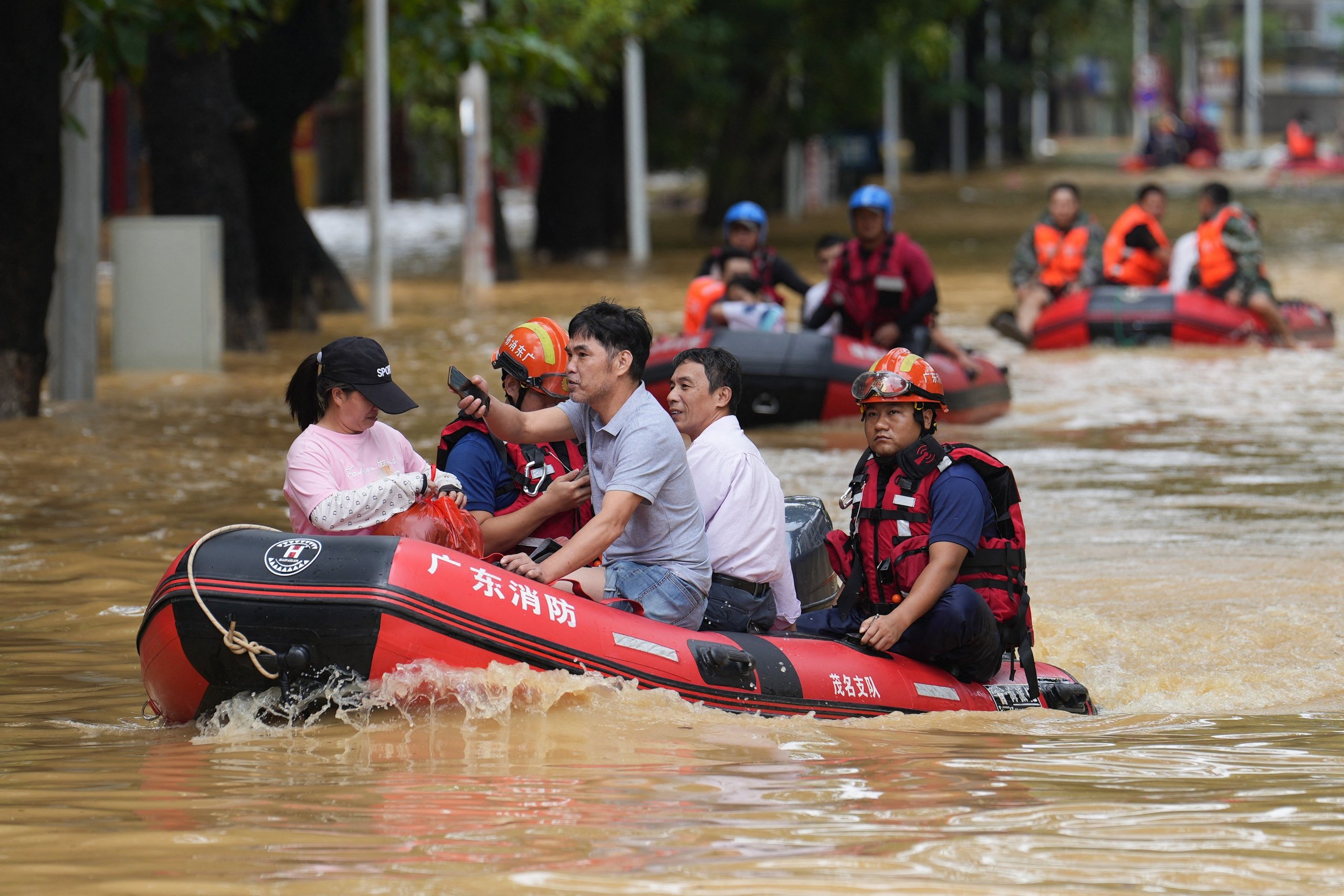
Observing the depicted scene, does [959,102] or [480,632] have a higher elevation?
[959,102]

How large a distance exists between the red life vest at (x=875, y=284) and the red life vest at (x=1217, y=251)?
511 centimetres

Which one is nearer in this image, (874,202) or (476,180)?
(874,202)

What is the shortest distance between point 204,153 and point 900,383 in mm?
11326

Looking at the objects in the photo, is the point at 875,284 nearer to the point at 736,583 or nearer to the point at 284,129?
the point at 736,583

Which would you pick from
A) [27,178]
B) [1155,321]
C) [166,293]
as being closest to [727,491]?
[27,178]

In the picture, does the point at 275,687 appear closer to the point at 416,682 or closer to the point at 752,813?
the point at 416,682

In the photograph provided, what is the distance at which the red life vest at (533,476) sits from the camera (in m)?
6.50

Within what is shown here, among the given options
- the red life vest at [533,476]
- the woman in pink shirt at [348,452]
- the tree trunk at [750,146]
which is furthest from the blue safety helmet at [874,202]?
the tree trunk at [750,146]

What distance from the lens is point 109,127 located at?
35.5 metres

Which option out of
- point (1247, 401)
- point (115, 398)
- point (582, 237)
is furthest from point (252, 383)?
point (582, 237)

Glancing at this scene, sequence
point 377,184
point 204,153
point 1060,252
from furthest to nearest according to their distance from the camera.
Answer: point 377,184 < point 1060,252 < point 204,153

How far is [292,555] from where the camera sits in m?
5.58

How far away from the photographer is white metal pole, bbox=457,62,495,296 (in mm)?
22531

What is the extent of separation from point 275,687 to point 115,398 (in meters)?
9.16
